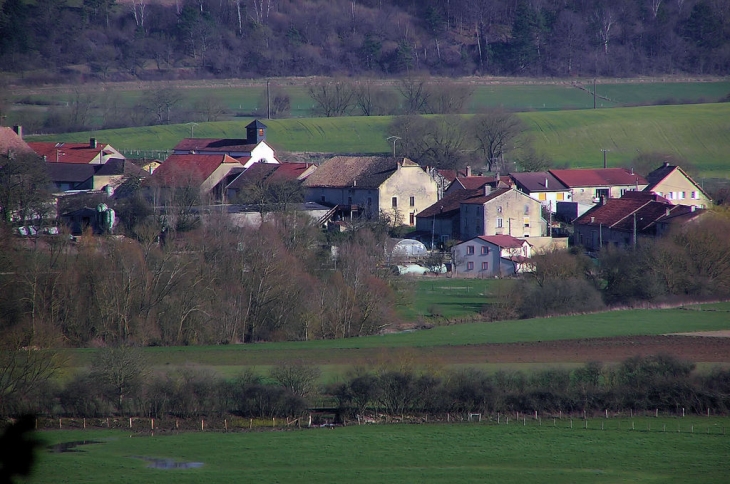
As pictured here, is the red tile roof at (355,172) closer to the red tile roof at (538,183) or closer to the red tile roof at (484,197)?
the red tile roof at (484,197)

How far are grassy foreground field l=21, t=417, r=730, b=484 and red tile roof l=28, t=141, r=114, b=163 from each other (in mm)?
40839

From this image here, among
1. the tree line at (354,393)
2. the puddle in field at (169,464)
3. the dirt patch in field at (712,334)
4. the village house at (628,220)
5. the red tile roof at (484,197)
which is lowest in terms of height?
the puddle in field at (169,464)

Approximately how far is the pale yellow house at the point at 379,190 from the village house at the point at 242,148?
9637mm

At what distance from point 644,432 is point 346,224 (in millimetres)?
25247

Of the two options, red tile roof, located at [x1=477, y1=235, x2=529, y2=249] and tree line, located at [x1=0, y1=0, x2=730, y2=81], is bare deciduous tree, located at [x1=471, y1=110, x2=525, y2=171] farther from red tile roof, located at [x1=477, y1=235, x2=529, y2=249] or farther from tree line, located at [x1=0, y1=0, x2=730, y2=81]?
tree line, located at [x1=0, y1=0, x2=730, y2=81]

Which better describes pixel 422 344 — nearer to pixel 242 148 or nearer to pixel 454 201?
pixel 454 201

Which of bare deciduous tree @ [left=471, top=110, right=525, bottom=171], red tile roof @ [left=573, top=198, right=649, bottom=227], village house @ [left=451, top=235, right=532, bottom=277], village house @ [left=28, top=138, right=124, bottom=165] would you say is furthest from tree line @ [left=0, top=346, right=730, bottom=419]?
bare deciduous tree @ [left=471, top=110, right=525, bottom=171]

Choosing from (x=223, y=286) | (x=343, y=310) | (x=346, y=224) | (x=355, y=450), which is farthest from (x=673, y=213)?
(x=355, y=450)

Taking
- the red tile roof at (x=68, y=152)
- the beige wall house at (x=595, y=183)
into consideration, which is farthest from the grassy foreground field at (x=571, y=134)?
the beige wall house at (x=595, y=183)

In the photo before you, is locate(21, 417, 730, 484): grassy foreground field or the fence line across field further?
the fence line across field

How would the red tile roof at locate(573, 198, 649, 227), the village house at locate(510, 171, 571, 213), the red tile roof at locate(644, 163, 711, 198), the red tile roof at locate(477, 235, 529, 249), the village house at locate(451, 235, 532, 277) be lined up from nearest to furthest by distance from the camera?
the village house at locate(451, 235, 532, 277) < the red tile roof at locate(477, 235, 529, 249) < the red tile roof at locate(573, 198, 649, 227) < the village house at locate(510, 171, 571, 213) < the red tile roof at locate(644, 163, 711, 198)

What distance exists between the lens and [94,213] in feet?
132

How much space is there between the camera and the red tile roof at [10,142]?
4906 cm

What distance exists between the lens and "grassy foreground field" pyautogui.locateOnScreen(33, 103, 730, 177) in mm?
66000
